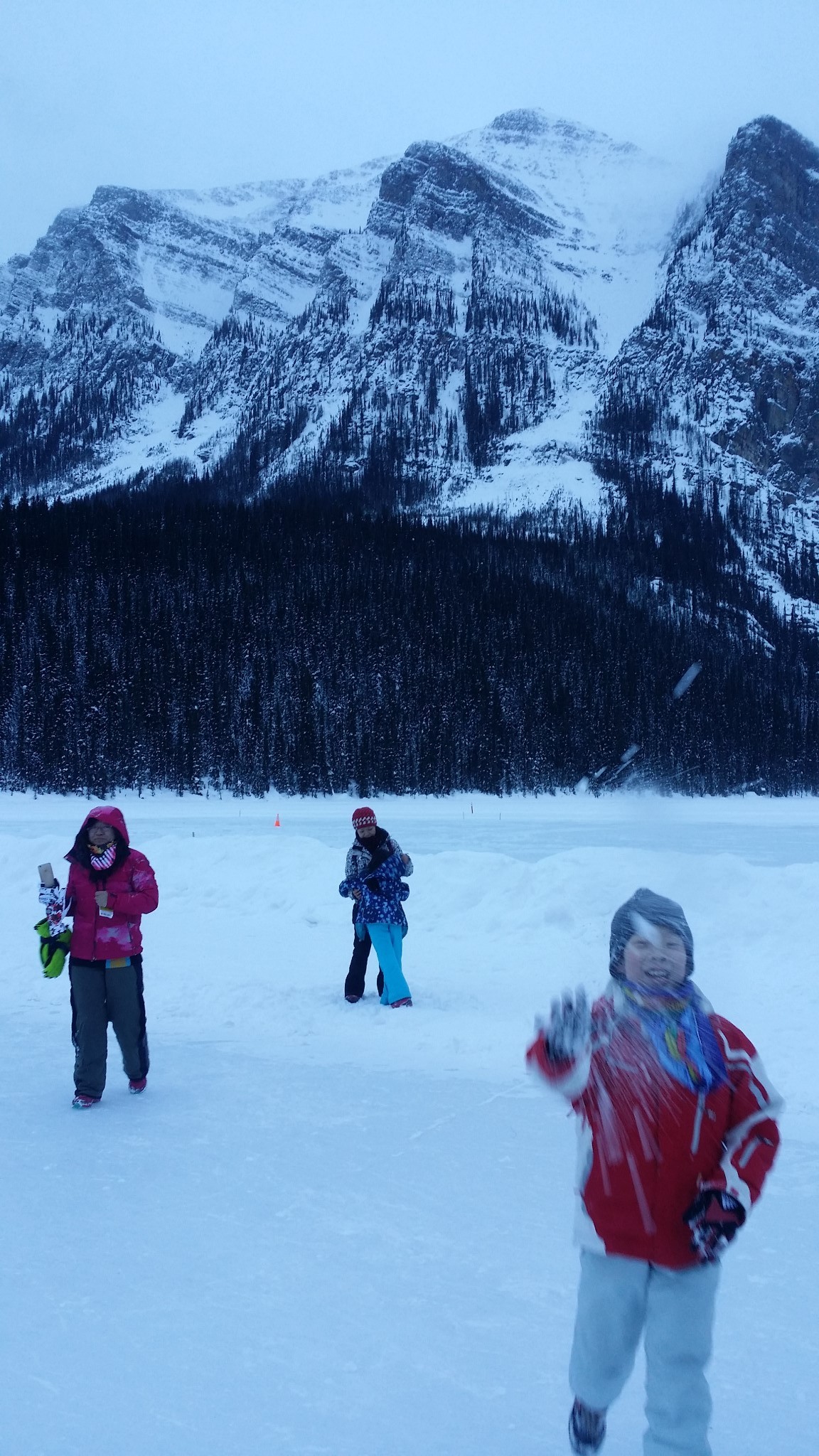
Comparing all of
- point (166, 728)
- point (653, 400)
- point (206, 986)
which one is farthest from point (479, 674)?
point (653, 400)

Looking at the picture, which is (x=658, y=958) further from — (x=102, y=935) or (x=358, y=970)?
(x=358, y=970)

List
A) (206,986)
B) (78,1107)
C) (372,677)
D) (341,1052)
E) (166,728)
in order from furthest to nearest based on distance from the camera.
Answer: (372,677) < (166,728) < (206,986) < (341,1052) < (78,1107)

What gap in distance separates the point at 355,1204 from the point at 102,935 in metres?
2.29

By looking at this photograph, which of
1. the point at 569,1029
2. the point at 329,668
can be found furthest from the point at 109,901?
the point at 329,668

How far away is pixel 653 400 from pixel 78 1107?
180403 millimetres

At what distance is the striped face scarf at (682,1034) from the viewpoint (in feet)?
7.39

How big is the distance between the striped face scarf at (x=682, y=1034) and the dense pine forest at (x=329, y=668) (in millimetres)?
43146

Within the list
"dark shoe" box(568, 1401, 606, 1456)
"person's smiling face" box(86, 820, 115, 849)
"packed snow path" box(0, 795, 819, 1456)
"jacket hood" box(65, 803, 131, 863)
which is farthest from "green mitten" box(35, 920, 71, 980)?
"dark shoe" box(568, 1401, 606, 1456)

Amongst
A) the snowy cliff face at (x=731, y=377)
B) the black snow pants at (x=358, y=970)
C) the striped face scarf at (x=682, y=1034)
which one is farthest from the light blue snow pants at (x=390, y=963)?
the snowy cliff face at (x=731, y=377)

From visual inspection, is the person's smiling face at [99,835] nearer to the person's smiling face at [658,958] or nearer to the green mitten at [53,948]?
the green mitten at [53,948]

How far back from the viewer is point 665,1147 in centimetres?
224

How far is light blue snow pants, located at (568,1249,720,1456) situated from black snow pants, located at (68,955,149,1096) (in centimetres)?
405

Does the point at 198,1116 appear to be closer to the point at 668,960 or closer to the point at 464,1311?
the point at 464,1311

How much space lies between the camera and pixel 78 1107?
225 inches
